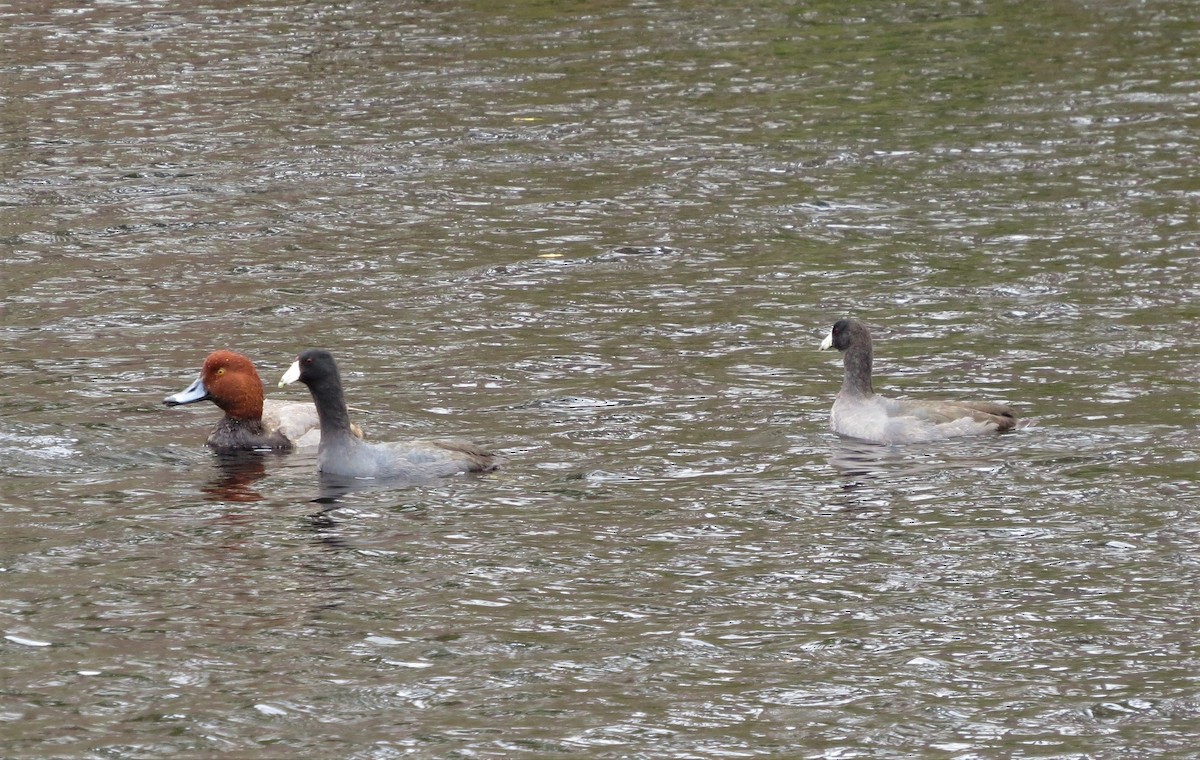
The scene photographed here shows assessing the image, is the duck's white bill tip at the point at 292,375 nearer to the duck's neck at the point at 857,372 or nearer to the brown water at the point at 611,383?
the brown water at the point at 611,383

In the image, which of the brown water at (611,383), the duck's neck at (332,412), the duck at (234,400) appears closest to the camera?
the brown water at (611,383)

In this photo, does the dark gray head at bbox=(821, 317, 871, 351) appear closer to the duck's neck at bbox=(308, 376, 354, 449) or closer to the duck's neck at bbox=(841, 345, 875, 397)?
the duck's neck at bbox=(841, 345, 875, 397)

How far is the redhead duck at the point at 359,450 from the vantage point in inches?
573

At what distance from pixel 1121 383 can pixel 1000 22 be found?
17778mm

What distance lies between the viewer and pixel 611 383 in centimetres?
1683

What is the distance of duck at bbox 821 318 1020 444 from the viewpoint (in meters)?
15.2

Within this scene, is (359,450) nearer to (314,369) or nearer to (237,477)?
(314,369)

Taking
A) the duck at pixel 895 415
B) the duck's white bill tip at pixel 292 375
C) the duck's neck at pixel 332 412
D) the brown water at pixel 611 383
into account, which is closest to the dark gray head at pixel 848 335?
the duck at pixel 895 415

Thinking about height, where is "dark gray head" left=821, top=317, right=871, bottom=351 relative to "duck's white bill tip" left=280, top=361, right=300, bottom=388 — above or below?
below

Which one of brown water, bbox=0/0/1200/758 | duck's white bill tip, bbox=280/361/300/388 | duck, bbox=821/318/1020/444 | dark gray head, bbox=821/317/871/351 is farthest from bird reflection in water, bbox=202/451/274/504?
dark gray head, bbox=821/317/871/351

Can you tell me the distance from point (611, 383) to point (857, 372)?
2.11m

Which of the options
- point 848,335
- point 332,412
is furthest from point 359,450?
point 848,335

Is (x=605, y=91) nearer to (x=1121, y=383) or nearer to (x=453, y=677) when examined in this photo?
(x=1121, y=383)

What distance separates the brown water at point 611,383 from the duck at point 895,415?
31 centimetres
